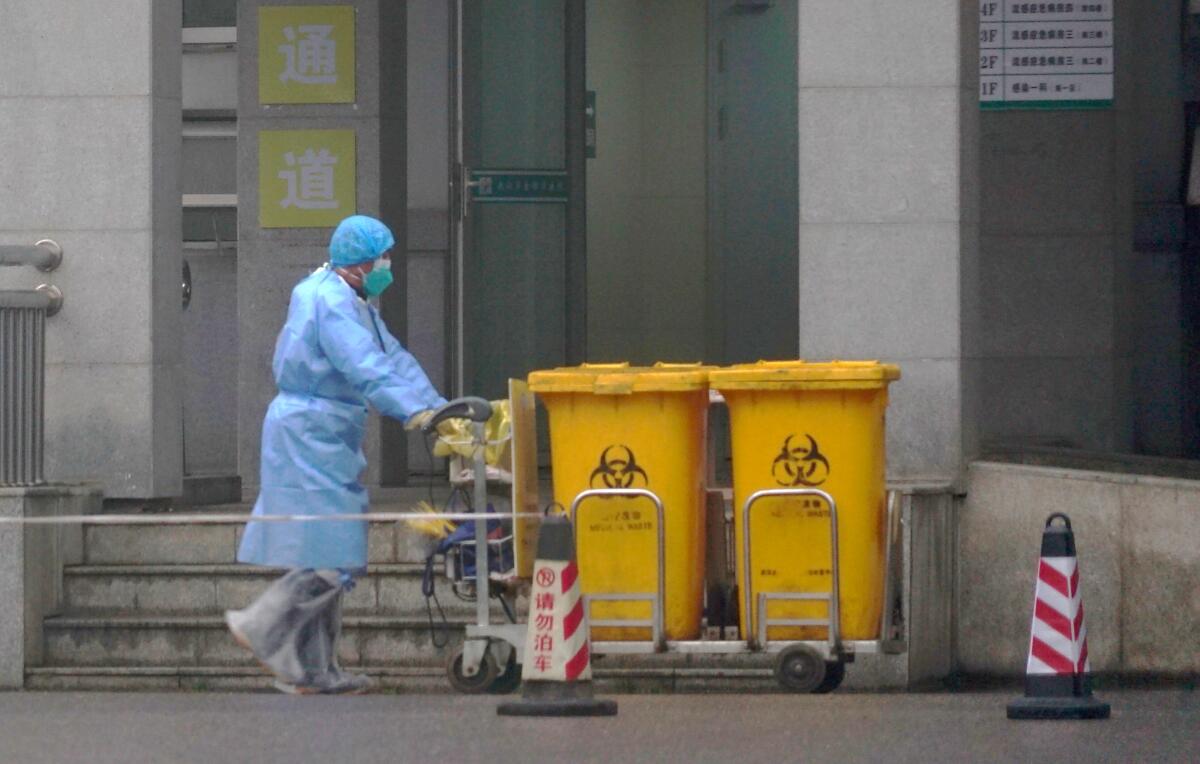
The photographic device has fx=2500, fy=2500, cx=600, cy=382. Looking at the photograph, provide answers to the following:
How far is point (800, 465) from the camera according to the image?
394 inches

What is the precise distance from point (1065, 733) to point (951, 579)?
2.92m

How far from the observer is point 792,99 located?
18.6m

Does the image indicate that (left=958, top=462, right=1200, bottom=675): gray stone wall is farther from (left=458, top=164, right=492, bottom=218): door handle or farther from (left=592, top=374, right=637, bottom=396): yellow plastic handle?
(left=458, top=164, right=492, bottom=218): door handle

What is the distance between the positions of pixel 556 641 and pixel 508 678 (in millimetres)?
887

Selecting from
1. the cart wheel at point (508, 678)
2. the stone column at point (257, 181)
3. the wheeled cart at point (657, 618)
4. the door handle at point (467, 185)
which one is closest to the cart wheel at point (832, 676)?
the wheeled cart at point (657, 618)

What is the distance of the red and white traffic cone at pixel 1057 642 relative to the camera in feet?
30.7

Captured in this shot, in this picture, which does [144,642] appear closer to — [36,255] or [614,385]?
[36,255]

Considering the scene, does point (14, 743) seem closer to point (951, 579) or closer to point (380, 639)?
point (380, 639)

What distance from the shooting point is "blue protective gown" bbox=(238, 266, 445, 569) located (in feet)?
33.4

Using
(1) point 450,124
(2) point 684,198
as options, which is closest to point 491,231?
(1) point 450,124

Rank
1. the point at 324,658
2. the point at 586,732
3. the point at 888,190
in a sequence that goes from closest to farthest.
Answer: the point at 586,732
the point at 324,658
the point at 888,190

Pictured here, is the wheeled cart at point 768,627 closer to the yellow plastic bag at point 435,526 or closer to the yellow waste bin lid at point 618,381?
the yellow waste bin lid at point 618,381

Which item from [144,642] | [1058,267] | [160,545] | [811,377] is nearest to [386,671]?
[144,642]

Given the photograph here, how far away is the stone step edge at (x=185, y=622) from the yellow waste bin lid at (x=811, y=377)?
7.29 feet
